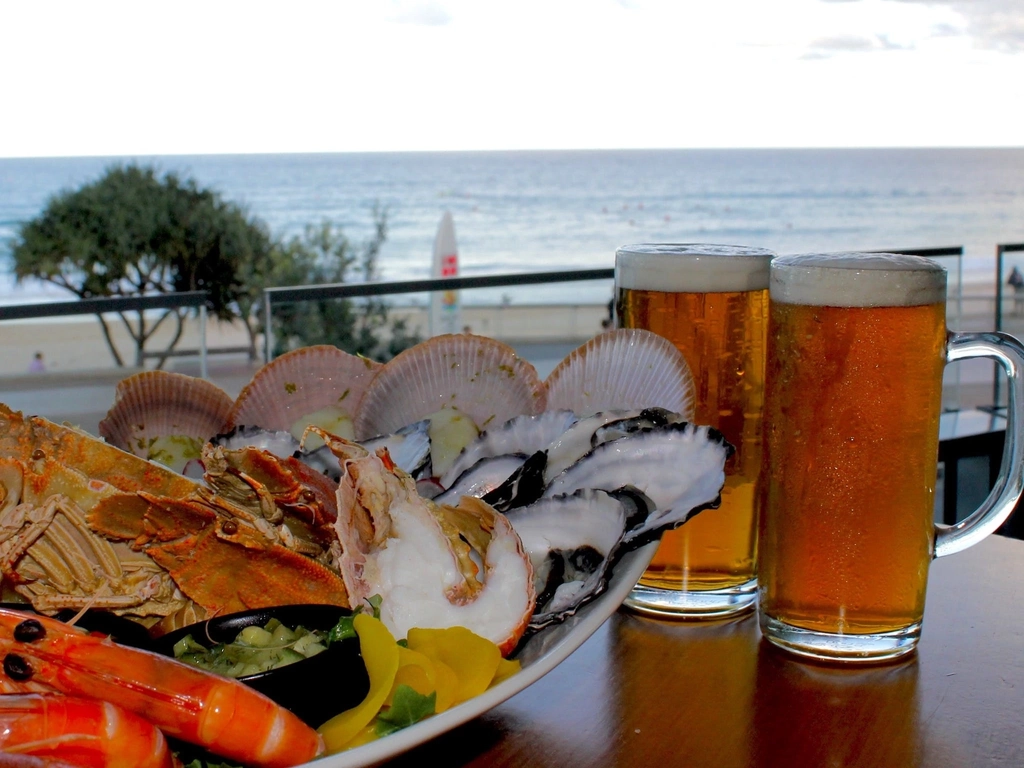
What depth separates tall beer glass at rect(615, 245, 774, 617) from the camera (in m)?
0.91

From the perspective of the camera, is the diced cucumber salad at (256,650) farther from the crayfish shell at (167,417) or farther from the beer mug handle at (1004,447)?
the beer mug handle at (1004,447)

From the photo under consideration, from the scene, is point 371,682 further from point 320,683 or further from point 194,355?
point 194,355

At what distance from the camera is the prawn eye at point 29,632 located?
2.00 feet

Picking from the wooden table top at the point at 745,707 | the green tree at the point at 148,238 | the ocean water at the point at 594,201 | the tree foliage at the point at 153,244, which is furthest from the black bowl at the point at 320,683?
the ocean water at the point at 594,201

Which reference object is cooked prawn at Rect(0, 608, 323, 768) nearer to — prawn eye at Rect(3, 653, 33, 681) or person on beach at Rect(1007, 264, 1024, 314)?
prawn eye at Rect(3, 653, 33, 681)

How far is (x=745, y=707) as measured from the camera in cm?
75

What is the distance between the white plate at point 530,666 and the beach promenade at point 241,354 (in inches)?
105

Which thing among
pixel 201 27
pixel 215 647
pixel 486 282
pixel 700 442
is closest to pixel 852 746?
pixel 700 442

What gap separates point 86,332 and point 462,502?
1349 cm

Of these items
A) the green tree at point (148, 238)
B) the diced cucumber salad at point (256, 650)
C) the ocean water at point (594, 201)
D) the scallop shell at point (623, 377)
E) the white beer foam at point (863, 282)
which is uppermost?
the ocean water at point (594, 201)

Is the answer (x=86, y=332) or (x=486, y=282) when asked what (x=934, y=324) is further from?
(x=86, y=332)

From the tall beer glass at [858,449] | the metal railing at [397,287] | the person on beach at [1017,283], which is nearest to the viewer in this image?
the tall beer glass at [858,449]

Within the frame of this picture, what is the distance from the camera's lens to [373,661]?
62 centimetres

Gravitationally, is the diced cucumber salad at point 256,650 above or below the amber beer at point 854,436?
below
